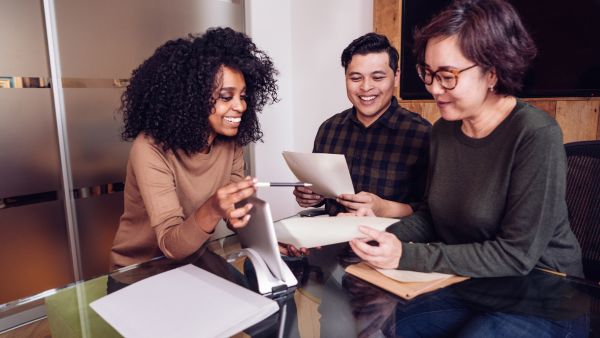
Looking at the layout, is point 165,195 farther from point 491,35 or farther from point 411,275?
point 491,35

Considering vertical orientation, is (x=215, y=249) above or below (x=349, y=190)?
below

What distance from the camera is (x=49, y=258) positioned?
2311mm

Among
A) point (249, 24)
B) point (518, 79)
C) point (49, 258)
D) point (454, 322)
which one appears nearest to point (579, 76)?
point (518, 79)

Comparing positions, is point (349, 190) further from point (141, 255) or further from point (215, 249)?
point (141, 255)

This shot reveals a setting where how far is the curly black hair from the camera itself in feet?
4.54

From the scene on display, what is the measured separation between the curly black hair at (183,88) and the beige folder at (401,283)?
73cm

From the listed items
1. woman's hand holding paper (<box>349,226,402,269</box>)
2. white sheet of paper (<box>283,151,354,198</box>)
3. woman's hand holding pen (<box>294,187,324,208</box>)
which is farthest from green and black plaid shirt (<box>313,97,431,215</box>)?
woman's hand holding paper (<box>349,226,402,269</box>)

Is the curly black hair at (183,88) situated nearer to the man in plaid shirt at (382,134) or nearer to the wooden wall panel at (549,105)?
the man in plaid shirt at (382,134)

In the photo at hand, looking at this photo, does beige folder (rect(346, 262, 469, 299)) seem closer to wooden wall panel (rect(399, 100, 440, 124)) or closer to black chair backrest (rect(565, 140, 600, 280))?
black chair backrest (rect(565, 140, 600, 280))

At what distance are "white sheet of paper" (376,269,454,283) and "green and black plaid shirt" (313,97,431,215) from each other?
0.70 m

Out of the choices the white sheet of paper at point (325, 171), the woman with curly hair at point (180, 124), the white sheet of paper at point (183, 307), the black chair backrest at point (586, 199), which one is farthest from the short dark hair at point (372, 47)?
the white sheet of paper at point (183, 307)

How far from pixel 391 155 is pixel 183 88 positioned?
886 millimetres

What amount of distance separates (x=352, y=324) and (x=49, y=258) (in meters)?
2.10

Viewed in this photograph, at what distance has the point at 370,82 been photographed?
5.73 feet
